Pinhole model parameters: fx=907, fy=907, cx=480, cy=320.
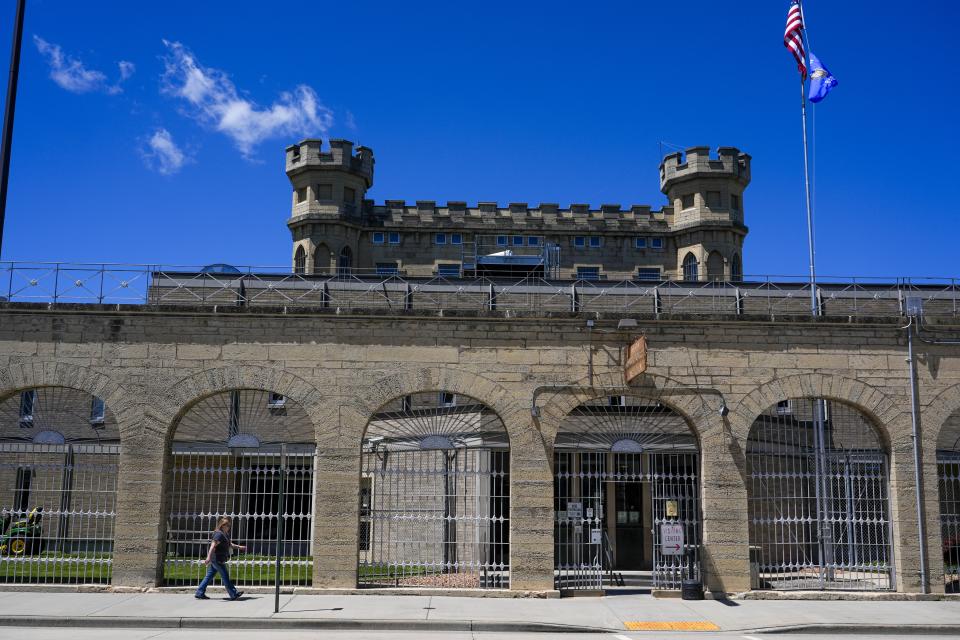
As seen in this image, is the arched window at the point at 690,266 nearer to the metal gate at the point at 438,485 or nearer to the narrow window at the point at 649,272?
the narrow window at the point at 649,272

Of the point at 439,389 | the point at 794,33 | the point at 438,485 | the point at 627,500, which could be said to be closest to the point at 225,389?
the point at 439,389

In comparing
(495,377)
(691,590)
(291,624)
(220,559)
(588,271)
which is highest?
(588,271)

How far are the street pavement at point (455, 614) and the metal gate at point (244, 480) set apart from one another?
2.09m

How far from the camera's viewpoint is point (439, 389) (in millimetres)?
16844

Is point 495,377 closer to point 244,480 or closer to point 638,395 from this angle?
point 638,395

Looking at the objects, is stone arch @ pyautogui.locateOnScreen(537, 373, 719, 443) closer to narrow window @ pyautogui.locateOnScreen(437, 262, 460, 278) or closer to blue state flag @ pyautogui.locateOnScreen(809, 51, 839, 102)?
blue state flag @ pyautogui.locateOnScreen(809, 51, 839, 102)

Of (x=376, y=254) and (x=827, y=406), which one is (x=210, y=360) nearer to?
(x=827, y=406)

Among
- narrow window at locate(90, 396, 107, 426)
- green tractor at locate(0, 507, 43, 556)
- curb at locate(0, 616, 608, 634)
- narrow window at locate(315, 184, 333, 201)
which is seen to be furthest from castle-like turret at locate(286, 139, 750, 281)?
curb at locate(0, 616, 608, 634)

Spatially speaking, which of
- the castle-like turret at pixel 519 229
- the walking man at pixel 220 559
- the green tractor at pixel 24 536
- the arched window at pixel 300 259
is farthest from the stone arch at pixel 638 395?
the arched window at pixel 300 259

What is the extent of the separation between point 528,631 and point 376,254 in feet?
111

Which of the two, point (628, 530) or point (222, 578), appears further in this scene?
point (628, 530)

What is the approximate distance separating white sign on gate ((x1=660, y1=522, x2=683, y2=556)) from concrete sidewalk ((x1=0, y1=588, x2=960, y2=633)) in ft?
2.86

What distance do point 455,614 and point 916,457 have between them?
927 centimetres

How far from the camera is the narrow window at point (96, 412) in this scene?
96.2ft
